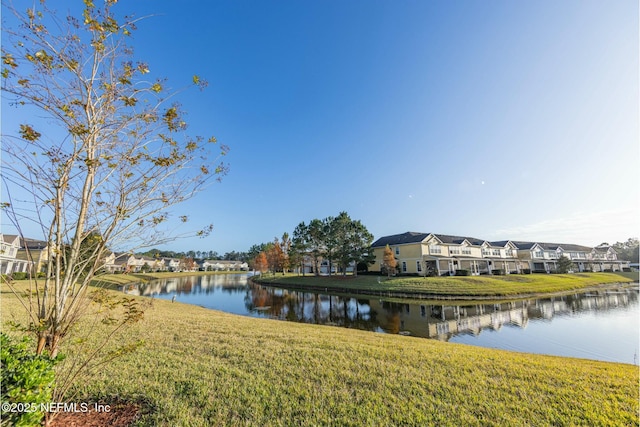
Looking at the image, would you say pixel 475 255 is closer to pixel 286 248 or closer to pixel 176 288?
pixel 286 248

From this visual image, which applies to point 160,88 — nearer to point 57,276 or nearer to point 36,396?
point 57,276

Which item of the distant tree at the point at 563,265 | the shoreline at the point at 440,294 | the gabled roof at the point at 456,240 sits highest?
the gabled roof at the point at 456,240

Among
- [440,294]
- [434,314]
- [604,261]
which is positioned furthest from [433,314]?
[604,261]

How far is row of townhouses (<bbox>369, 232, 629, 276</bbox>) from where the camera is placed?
3941 centimetres

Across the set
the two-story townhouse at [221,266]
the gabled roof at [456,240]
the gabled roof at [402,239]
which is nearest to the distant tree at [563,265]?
the gabled roof at [456,240]

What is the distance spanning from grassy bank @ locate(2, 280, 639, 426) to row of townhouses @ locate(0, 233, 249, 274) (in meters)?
2.17

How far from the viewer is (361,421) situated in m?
3.93

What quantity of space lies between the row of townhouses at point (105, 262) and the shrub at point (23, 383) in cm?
103

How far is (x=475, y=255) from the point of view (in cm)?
4556

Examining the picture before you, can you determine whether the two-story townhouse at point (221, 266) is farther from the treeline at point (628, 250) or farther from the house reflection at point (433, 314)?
the treeline at point (628, 250)

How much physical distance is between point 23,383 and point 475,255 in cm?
5199

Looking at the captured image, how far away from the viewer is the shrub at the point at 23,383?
2574 millimetres

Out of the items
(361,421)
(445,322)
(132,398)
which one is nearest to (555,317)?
(445,322)

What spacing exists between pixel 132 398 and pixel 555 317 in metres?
23.0
